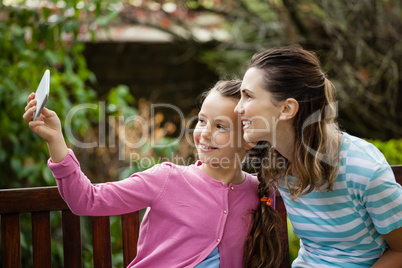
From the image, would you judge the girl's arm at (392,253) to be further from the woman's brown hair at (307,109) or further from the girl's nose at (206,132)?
the girl's nose at (206,132)

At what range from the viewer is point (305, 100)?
1.66 m

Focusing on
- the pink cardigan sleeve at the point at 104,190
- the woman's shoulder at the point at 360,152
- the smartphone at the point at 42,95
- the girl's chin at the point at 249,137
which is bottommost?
the pink cardigan sleeve at the point at 104,190

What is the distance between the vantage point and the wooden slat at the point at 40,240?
191cm

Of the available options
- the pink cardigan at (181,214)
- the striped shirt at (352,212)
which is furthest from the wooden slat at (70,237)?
the striped shirt at (352,212)

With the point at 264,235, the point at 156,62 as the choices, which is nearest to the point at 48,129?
the point at 264,235

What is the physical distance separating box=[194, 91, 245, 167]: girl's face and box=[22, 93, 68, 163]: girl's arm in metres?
0.51

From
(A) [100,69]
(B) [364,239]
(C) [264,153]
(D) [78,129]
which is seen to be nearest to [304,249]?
(B) [364,239]

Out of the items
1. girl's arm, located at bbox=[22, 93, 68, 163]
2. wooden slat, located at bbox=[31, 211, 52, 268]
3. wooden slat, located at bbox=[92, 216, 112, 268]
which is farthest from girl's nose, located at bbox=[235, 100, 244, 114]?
wooden slat, located at bbox=[31, 211, 52, 268]

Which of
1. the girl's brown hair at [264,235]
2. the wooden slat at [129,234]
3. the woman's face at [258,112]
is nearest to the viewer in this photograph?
the woman's face at [258,112]

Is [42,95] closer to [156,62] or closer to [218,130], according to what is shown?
[218,130]

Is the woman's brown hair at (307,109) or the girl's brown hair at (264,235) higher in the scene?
the woman's brown hair at (307,109)

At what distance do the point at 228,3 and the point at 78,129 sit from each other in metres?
2.52

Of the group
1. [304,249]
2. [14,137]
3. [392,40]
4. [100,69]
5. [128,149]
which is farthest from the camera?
[100,69]

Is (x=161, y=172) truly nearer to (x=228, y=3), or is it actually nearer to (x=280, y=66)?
(x=280, y=66)
